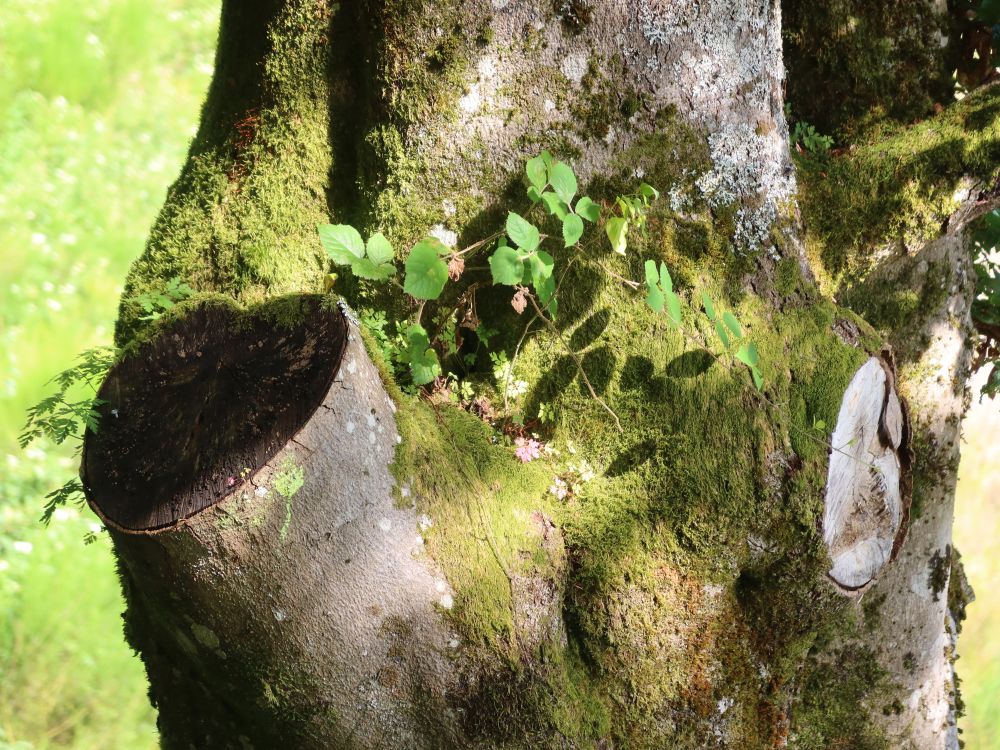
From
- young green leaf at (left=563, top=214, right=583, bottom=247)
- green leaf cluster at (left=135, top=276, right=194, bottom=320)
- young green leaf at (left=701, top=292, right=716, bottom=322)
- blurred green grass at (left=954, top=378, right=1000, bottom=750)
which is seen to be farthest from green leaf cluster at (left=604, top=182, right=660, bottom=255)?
blurred green grass at (left=954, top=378, right=1000, bottom=750)

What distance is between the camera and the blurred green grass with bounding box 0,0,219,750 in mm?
3730

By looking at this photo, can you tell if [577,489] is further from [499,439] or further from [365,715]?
[365,715]

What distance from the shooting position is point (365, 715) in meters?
1.61

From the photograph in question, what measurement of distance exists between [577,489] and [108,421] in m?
0.97

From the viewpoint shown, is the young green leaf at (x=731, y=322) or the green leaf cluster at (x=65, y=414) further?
the young green leaf at (x=731, y=322)

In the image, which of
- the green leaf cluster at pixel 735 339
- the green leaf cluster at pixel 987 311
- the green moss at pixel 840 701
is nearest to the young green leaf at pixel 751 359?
the green leaf cluster at pixel 735 339

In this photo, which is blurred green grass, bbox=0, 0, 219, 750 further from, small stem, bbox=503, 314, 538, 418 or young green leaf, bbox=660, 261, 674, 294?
young green leaf, bbox=660, 261, 674, 294

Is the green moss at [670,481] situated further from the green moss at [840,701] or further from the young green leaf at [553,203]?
the green moss at [840,701]

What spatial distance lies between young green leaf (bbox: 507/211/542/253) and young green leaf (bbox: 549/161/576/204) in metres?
0.10

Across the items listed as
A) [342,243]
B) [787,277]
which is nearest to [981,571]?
[787,277]

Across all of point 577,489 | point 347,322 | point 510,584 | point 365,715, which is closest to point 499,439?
point 577,489

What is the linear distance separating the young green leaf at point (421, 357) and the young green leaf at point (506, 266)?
0.21m

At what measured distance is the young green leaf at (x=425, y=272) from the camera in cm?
166

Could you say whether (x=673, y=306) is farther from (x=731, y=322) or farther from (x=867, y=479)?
(x=867, y=479)
